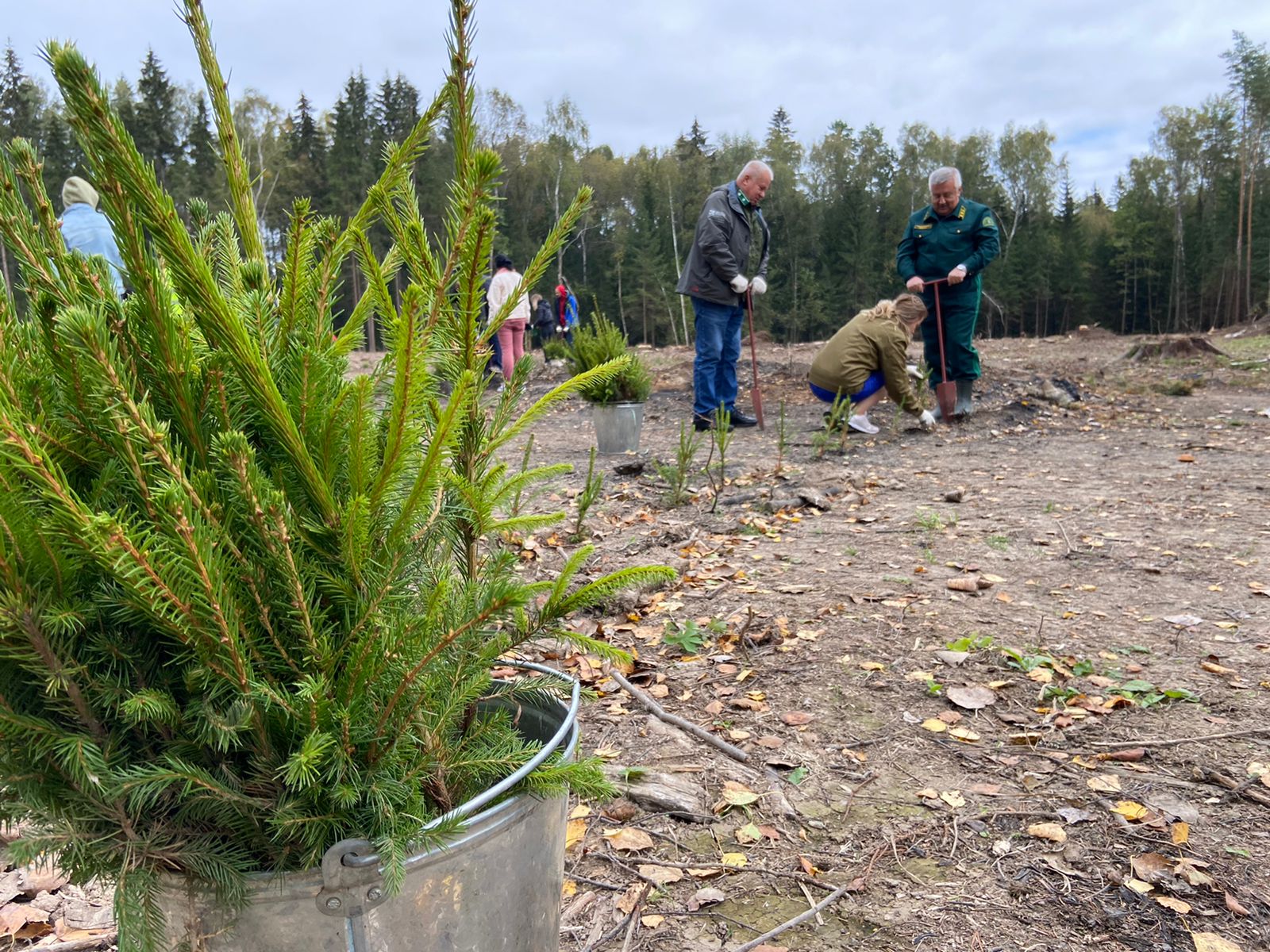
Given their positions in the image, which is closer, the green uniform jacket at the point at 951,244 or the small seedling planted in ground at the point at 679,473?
the small seedling planted in ground at the point at 679,473

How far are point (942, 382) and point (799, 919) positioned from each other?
6.89 metres

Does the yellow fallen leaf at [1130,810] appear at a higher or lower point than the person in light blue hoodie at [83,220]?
lower

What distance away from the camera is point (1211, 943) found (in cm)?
154

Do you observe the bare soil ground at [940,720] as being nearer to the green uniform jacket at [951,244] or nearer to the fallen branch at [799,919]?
the fallen branch at [799,919]

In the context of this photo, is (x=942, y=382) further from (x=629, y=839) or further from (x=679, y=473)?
(x=629, y=839)

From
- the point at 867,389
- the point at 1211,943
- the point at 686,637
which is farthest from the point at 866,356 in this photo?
the point at 1211,943

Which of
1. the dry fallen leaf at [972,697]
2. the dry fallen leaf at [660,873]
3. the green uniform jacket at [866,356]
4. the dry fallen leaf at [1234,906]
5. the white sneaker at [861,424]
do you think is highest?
the green uniform jacket at [866,356]

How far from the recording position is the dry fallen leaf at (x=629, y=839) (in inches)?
77.1

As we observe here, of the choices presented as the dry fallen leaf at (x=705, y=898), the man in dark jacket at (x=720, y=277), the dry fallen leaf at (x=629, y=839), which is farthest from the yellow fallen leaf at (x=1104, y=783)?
the man in dark jacket at (x=720, y=277)

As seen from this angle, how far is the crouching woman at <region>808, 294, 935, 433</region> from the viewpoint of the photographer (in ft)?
22.9

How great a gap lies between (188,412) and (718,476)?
4.89m

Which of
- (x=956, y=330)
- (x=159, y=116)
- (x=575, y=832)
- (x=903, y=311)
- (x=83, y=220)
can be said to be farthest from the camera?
(x=159, y=116)

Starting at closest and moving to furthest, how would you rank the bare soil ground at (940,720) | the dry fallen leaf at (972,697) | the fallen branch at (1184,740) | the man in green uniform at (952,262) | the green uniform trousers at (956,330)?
the bare soil ground at (940,720), the fallen branch at (1184,740), the dry fallen leaf at (972,697), the man in green uniform at (952,262), the green uniform trousers at (956,330)

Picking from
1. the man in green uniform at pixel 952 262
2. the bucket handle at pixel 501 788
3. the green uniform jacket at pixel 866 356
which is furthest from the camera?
the man in green uniform at pixel 952 262
